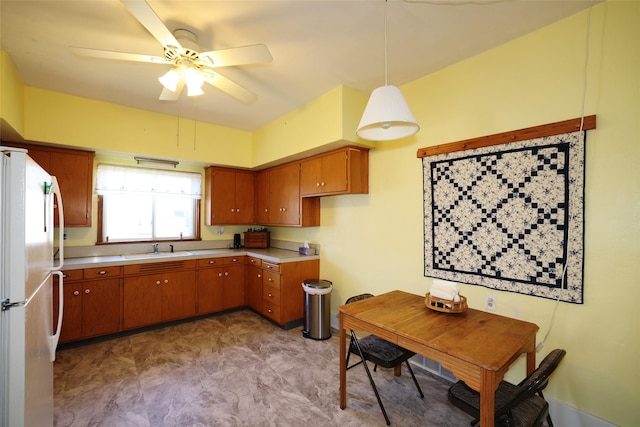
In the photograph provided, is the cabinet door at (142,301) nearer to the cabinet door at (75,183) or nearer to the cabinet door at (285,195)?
the cabinet door at (75,183)

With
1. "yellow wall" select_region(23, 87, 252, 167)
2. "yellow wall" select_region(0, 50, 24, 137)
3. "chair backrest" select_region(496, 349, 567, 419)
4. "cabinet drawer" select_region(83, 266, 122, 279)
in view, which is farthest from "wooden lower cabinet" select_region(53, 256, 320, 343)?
"chair backrest" select_region(496, 349, 567, 419)

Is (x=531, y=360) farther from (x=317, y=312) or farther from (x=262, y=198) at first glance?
(x=262, y=198)

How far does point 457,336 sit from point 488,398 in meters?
0.34

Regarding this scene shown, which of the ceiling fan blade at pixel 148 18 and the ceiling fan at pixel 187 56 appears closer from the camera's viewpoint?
the ceiling fan blade at pixel 148 18

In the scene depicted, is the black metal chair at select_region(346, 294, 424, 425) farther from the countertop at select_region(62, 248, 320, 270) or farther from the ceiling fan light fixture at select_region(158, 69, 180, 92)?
the ceiling fan light fixture at select_region(158, 69, 180, 92)

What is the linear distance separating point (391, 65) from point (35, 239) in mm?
2798

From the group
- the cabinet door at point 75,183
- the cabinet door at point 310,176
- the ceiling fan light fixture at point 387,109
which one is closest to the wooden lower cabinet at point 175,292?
the cabinet door at point 75,183

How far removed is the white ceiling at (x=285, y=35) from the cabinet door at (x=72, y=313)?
220 cm

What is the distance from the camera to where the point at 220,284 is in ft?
13.1

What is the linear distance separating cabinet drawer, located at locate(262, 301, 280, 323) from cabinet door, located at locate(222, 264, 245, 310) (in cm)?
58

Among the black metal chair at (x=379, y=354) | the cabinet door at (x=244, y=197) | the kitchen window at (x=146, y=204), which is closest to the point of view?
the black metal chair at (x=379, y=354)

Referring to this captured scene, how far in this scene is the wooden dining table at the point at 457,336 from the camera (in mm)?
1351

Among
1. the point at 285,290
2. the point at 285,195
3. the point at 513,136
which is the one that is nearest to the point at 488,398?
the point at 513,136

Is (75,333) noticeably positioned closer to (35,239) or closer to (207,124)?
(35,239)
